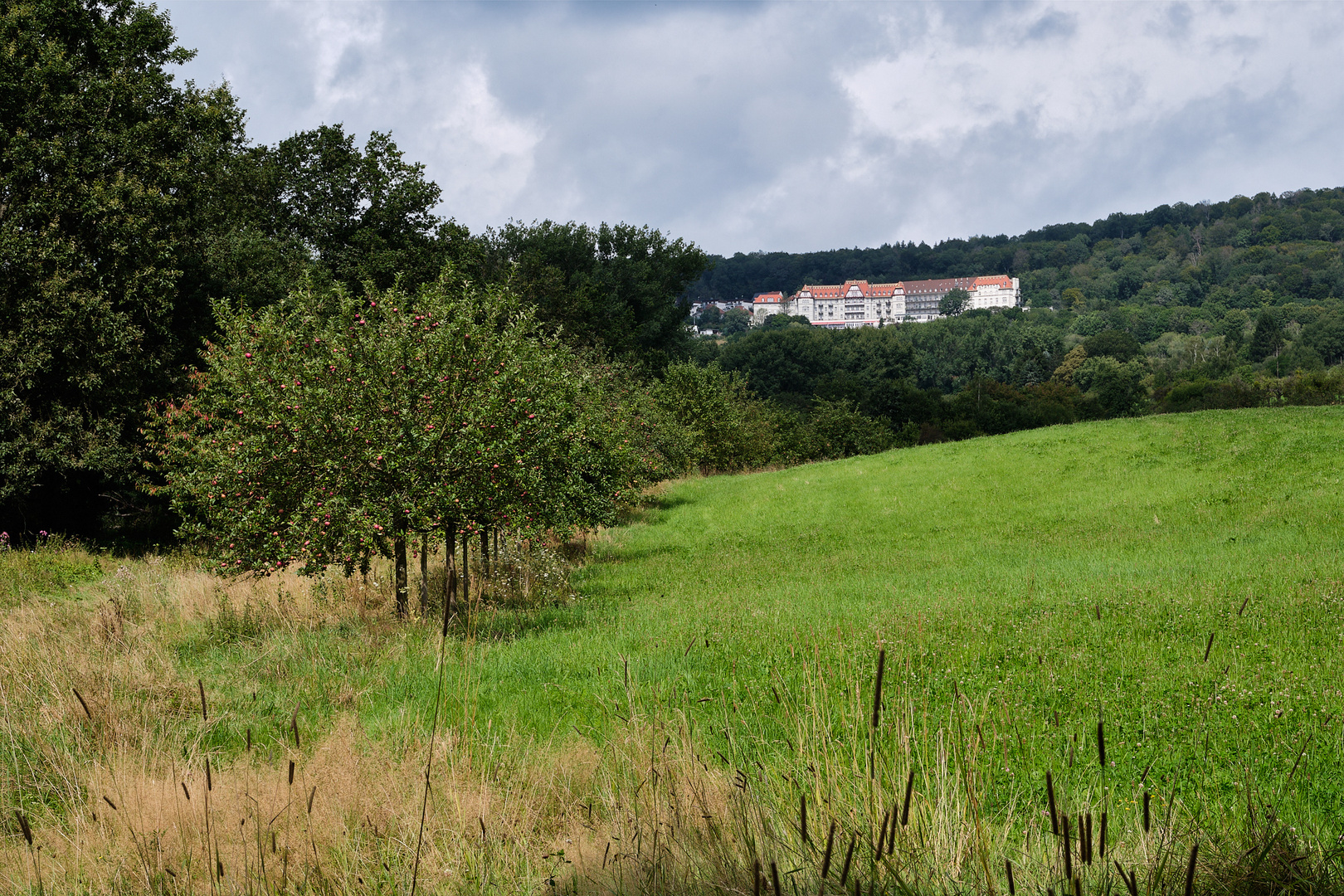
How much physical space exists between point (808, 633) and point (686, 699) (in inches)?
119

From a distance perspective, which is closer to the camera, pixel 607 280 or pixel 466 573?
pixel 466 573

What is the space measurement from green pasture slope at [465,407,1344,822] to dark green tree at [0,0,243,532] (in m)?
13.5

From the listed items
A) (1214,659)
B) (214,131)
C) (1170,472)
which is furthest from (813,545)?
(214,131)

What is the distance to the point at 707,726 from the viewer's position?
686 cm

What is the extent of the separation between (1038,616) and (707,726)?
5664 millimetres

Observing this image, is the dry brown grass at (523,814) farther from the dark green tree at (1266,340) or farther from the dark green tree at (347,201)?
the dark green tree at (1266,340)

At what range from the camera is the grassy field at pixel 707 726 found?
12.5 feet

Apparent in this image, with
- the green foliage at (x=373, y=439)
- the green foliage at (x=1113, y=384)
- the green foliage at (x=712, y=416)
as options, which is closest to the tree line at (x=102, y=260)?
the green foliage at (x=373, y=439)

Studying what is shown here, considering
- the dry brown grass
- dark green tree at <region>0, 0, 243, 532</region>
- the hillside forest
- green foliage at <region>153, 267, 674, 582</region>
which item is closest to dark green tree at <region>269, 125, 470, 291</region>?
the hillside forest

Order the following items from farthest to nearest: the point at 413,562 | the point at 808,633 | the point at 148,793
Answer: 1. the point at 413,562
2. the point at 808,633
3. the point at 148,793

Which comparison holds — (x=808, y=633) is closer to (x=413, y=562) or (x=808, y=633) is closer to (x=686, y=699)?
(x=686, y=699)

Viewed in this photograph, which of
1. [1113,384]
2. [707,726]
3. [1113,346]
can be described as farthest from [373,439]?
[1113,346]

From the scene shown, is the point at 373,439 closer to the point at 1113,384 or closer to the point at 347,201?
the point at 347,201

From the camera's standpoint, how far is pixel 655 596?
15.3m
